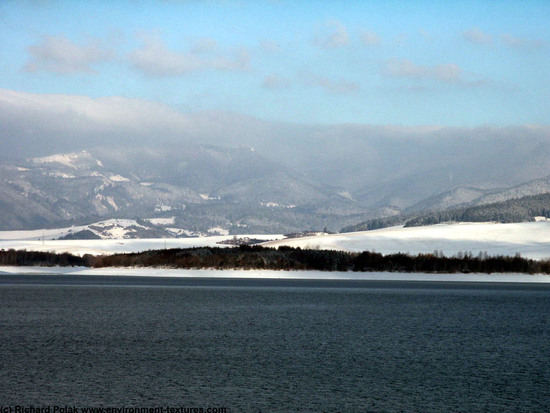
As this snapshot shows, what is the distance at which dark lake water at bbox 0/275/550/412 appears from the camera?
441 inches

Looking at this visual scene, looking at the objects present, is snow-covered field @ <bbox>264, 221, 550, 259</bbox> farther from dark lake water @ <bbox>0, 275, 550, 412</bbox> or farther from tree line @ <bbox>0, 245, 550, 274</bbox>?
dark lake water @ <bbox>0, 275, 550, 412</bbox>

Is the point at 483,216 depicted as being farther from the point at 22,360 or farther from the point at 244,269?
the point at 22,360

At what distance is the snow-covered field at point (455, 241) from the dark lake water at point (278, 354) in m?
67.1

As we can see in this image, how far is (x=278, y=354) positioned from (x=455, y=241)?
9449 centimetres

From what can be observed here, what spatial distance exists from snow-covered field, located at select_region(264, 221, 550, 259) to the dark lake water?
220ft

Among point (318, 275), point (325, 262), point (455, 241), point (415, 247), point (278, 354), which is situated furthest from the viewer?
point (455, 241)

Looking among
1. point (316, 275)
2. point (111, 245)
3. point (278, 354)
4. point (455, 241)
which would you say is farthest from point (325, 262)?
point (111, 245)

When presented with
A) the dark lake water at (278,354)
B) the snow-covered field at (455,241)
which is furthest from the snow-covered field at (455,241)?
the dark lake water at (278,354)

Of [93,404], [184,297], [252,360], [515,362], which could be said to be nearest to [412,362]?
[515,362]

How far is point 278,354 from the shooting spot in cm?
1513

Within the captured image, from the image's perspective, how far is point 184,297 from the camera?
1152 inches

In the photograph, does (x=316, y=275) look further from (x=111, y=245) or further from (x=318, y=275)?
(x=111, y=245)

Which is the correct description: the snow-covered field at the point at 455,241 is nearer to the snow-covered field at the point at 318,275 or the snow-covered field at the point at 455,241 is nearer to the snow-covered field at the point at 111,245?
the snow-covered field at the point at 111,245

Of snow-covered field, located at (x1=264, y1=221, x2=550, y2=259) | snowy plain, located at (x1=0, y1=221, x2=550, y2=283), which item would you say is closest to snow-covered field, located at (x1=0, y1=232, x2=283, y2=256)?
snowy plain, located at (x1=0, y1=221, x2=550, y2=283)
